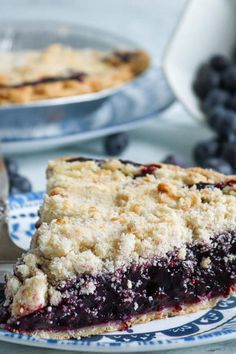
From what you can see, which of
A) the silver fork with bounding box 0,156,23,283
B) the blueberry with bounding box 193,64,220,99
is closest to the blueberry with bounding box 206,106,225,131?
the blueberry with bounding box 193,64,220,99

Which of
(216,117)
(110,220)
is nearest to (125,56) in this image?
(216,117)

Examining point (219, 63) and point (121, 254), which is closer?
point (121, 254)

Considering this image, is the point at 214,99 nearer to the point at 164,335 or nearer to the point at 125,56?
the point at 125,56

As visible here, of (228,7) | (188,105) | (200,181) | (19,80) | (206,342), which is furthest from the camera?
(228,7)

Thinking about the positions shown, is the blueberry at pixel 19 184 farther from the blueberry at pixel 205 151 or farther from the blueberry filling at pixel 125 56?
the blueberry filling at pixel 125 56

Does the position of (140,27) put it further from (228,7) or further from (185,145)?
(185,145)

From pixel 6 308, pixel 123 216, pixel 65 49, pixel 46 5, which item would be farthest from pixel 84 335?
pixel 46 5
